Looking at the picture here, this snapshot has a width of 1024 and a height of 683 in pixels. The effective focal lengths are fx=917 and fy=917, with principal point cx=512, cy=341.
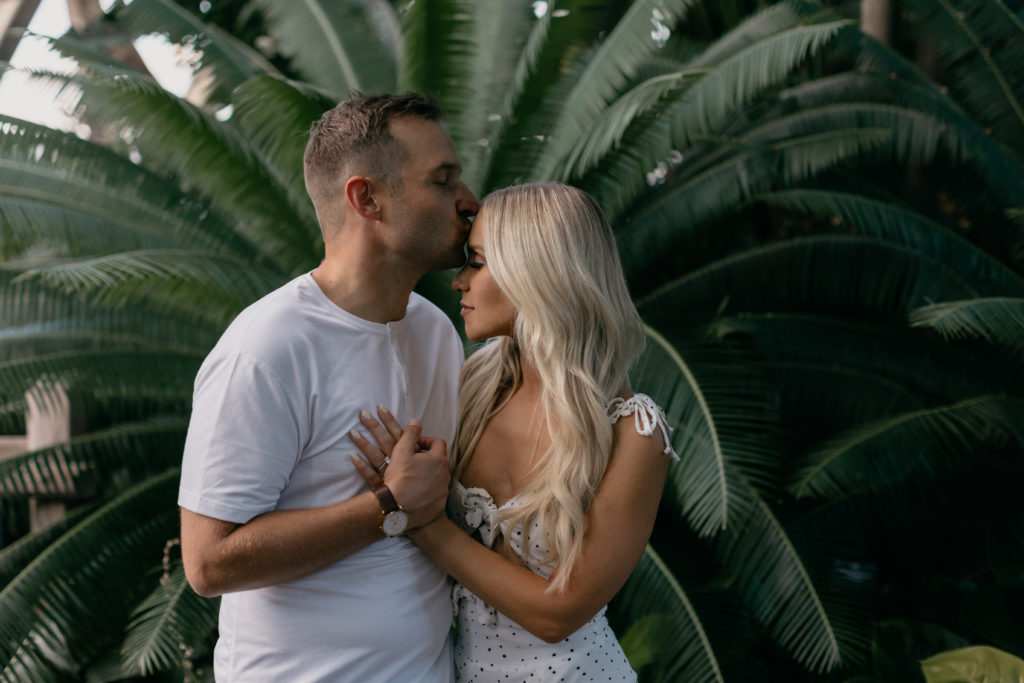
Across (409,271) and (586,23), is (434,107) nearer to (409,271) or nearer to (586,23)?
(409,271)

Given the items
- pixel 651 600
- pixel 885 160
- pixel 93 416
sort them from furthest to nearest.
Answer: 1. pixel 885 160
2. pixel 93 416
3. pixel 651 600

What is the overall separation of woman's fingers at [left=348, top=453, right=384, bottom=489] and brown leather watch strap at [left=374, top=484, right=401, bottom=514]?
0.05 metres

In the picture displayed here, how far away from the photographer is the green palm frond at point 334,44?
496 centimetres

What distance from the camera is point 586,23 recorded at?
4355 millimetres

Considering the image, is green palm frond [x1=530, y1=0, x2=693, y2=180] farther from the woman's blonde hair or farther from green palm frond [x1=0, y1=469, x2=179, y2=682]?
green palm frond [x1=0, y1=469, x2=179, y2=682]

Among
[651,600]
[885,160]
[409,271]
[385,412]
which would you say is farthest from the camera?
[885,160]

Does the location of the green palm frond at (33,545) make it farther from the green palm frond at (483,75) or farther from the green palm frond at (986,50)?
the green palm frond at (986,50)

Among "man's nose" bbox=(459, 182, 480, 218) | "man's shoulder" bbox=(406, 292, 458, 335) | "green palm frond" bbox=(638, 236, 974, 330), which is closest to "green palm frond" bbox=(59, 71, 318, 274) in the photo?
"green palm frond" bbox=(638, 236, 974, 330)

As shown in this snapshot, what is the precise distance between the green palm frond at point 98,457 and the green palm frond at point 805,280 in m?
2.52

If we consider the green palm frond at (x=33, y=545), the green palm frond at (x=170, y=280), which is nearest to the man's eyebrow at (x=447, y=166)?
the green palm frond at (x=170, y=280)

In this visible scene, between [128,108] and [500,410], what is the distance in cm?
286

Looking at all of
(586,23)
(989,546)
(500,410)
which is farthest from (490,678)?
(989,546)

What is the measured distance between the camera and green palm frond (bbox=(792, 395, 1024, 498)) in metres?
3.96

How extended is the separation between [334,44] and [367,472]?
11.9ft
